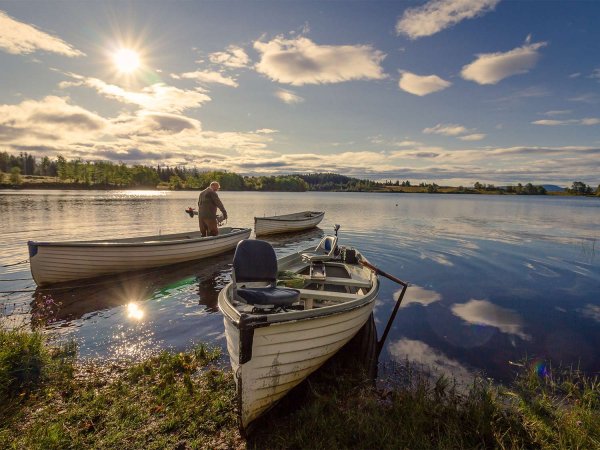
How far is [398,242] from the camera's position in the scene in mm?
24125

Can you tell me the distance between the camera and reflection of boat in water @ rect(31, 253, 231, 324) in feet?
31.7

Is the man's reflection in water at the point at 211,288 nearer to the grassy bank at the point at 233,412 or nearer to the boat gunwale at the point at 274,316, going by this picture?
the grassy bank at the point at 233,412

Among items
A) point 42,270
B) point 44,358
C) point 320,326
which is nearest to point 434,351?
point 320,326

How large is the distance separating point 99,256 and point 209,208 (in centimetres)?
559

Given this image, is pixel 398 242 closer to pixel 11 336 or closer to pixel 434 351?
pixel 434 351

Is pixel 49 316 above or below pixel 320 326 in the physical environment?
below

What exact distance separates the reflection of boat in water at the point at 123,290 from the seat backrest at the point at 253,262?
4355 millimetres

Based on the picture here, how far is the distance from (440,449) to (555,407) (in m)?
2.87

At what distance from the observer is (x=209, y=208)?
643 inches

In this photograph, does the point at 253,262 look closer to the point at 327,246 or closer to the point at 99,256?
the point at 327,246

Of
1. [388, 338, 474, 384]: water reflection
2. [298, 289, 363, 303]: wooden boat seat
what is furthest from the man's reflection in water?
[388, 338, 474, 384]: water reflection

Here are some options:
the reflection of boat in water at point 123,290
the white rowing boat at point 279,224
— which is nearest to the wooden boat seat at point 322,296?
the reflection of boat in water at point 123,290

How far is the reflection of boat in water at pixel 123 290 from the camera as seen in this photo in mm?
9664

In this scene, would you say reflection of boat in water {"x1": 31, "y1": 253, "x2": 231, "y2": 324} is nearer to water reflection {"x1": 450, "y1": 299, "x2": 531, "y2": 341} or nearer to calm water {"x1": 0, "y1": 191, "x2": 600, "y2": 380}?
calm water {"x1": 0, "y1": 191, "x2": 600, "y2": 380}
